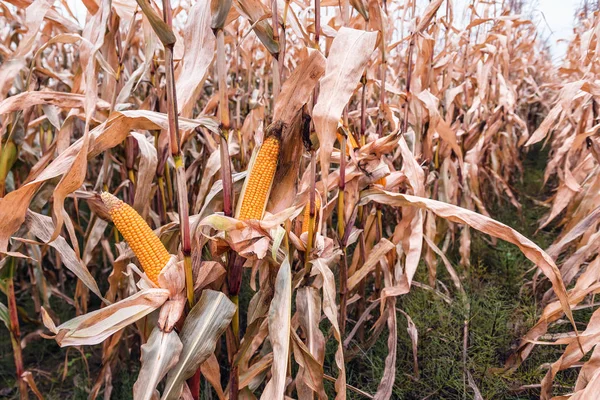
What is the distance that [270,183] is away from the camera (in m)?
1.27

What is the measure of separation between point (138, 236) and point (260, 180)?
350 millimetres

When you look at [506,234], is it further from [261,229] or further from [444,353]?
[444,353]

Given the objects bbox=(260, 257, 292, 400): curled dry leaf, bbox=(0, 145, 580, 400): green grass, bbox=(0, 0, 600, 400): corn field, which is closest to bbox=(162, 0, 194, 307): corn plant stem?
bbox=(0, 0, 600, 400): corn field

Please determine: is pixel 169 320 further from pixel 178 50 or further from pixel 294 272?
pixel 178 50

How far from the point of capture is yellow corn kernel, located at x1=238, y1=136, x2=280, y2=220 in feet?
3.99

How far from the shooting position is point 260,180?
4.03 feet

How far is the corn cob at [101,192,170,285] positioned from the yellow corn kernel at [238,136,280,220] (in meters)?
0.24

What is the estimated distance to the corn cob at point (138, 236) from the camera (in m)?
1.17

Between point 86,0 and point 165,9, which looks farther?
point 86,0

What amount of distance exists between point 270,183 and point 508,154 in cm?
341

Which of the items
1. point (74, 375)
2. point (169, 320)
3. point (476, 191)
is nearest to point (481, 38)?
point (476, 191)

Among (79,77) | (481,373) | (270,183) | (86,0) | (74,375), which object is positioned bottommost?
(74,375)

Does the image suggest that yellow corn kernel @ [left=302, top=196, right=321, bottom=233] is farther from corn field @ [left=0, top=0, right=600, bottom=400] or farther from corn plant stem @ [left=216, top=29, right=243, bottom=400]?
corn plant stem @ [left=216, top=29, right=243, bottom=400]

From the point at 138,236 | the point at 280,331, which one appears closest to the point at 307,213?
the point at 280,331
